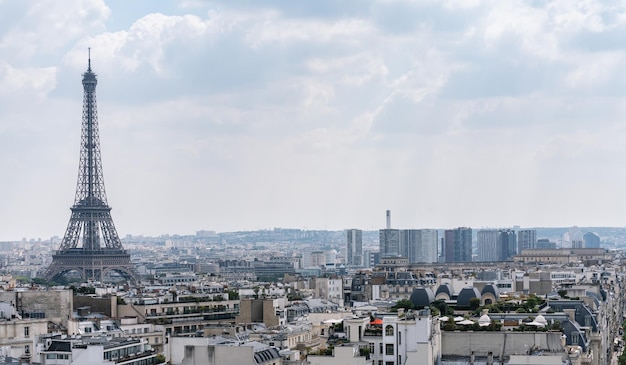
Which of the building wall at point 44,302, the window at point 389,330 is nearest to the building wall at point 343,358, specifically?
the window at point 389,330

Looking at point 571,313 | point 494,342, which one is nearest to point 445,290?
point 571,313

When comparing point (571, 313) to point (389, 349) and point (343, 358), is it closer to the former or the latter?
point (389, 349)

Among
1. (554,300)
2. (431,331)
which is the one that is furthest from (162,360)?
(554,300)

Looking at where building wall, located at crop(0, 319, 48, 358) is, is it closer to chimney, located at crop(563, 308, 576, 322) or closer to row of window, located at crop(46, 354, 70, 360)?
row of window, located at crop(46, 354, 70, 360)

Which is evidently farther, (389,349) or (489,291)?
(489,291)

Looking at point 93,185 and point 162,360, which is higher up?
point 93,185

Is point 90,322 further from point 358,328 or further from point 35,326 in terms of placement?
point 358,328

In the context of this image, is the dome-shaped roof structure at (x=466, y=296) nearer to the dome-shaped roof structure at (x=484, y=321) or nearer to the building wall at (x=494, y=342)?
the dome-shaped roof structure at (x=484, y=321)

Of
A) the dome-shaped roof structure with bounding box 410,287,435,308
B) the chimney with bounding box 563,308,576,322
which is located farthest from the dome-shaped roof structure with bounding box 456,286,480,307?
the chimney with bounding box 563,308,576,322
